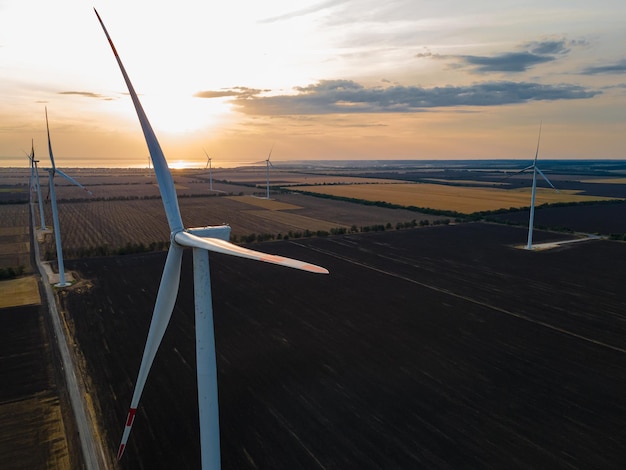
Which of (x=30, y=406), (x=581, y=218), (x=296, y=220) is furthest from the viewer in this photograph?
(x=581, y=218)

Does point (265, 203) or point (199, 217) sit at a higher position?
point (265, 203)

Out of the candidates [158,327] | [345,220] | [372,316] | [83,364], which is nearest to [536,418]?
[372,316]

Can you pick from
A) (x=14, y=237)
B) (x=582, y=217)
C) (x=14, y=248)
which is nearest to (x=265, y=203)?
(x=14, y=237)

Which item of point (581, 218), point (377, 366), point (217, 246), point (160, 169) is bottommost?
point (377, 366)

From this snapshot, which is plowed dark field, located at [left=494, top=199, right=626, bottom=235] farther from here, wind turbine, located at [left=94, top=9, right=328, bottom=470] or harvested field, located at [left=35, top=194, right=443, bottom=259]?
wind turbine, located at [left=94, top=9, right=328, bottom=470]

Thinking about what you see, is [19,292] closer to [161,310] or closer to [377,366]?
[161,310]

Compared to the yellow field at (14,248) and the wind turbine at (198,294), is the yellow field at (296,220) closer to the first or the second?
the yellow field at (14,248)
